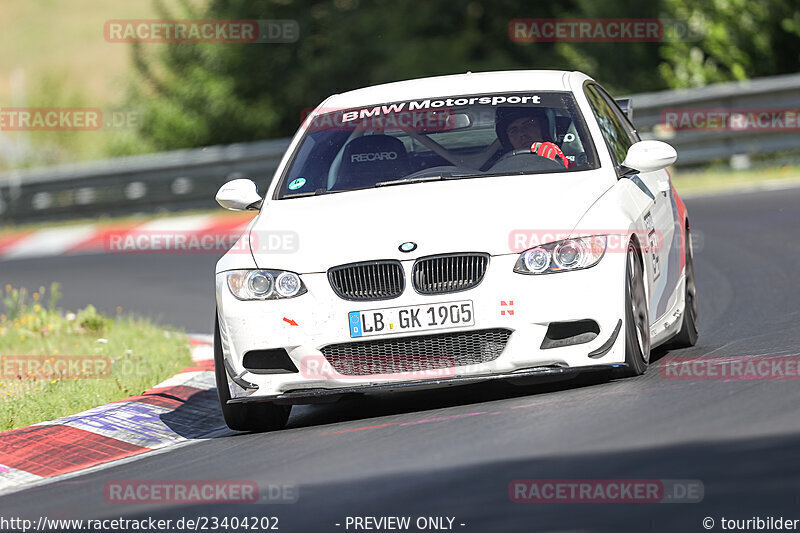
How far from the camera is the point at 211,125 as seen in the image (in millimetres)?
34062

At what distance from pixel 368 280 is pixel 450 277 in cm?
38

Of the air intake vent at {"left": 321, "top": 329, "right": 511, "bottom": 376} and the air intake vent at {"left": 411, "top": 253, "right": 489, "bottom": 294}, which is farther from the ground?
the air intake vent at {"left": 411, "top": 253, "right": 489, "bottom": 294}

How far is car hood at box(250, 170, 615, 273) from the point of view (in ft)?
23.1

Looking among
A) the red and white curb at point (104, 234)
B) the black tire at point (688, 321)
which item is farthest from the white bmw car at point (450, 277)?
the red and white curb at point (104, 234)

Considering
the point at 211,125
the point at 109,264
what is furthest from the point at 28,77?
the point at 109,264

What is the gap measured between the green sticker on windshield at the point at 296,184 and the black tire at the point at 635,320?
6.36ft

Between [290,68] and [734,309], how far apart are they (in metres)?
24.8

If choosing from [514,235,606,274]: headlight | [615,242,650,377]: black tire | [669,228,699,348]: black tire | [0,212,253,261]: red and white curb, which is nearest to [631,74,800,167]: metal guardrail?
[0,212,253,261]: red and white curb

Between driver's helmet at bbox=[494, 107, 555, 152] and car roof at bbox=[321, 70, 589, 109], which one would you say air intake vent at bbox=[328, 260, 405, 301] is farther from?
car roof at bbox=[321, 70, 589, 109]

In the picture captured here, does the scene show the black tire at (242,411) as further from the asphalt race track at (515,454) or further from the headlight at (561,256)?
the headlight at (561,256)

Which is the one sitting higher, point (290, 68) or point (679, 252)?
point (290, 68)

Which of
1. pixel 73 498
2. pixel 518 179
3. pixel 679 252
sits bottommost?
pixel 73 498

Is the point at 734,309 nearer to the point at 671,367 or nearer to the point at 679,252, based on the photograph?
the point at 679,252

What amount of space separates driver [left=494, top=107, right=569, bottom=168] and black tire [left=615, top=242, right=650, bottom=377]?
33.3 inches
